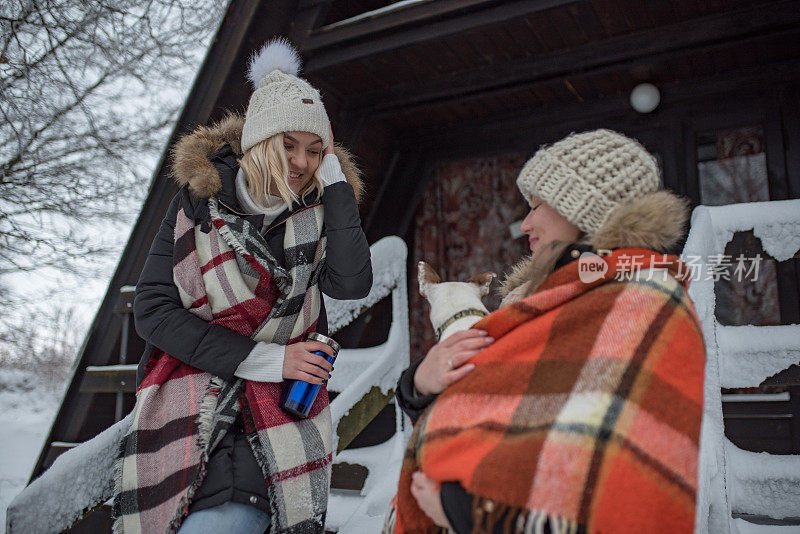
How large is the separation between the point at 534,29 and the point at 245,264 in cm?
274

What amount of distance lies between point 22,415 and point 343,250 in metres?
4.63

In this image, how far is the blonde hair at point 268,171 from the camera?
5.62 ft

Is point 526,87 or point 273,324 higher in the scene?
point 526,87

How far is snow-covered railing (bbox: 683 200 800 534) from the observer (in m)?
2.19

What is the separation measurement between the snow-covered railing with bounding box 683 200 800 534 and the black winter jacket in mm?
1402

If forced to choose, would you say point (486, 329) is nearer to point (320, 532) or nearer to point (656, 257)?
point (656, 257)

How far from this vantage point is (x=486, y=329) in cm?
133

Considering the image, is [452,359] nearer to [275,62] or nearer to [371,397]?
[275,62]

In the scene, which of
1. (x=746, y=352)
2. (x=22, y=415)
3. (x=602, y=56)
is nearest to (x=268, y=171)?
(x=746, y=352)

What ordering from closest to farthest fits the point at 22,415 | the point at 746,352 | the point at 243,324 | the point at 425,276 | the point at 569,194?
the point at 569,194, the point at 425,276, the point at 243,324, the point at 746,352, the point at 22,415

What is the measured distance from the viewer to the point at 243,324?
64.2 inches

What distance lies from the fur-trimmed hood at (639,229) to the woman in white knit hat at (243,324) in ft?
2.00

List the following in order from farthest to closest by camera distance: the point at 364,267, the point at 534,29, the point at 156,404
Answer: the point at 534,29 → the point at 364,267 → the point at 156,404

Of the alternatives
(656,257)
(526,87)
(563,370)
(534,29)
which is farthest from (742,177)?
(563,370)
